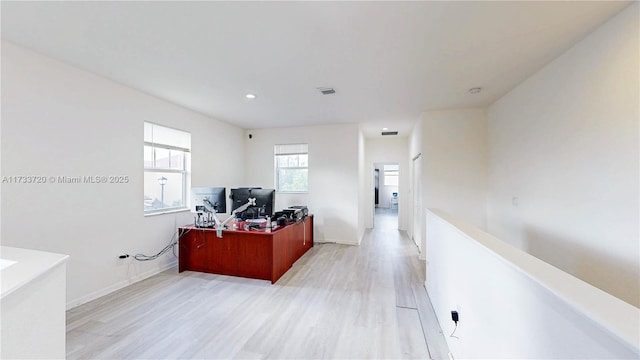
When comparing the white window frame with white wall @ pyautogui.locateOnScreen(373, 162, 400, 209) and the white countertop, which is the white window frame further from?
white wall @ pyautogui.locateOnScreen(373, 162, 400, 209)

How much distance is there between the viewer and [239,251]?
137 inches

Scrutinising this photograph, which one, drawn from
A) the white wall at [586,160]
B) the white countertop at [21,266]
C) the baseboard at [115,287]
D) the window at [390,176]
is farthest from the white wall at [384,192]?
the white countertop at [21,266]

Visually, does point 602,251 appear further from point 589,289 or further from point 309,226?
point 309,226

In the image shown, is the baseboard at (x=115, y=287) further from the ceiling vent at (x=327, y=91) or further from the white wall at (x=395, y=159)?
the white wall at (x=395, y=159)

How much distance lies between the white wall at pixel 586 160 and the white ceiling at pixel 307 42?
242 millimetres

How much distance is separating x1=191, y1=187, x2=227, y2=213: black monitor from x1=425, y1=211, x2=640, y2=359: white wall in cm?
290

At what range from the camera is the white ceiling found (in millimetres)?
1753

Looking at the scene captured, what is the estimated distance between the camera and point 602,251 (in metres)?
1.93

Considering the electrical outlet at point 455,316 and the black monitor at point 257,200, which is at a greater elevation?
the black monitor at point 257,200

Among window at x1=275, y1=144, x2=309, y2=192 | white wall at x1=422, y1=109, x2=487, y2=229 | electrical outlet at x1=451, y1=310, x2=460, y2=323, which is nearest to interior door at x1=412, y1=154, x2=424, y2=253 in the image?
white wall at x1=422, y1=109, x2=487, y2=229

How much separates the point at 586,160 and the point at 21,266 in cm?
391

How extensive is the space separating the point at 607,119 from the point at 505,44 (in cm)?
101

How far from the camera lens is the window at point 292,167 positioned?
5586 millimetres

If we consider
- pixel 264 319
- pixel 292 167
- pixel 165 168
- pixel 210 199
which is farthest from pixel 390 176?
pixel 264 319
